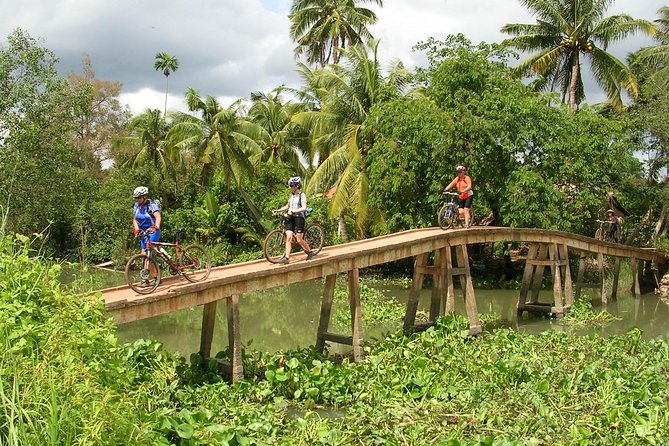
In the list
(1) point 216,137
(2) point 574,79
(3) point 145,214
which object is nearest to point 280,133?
(1) point 216,137

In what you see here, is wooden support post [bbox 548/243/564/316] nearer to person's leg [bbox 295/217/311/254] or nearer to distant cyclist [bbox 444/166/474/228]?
distant cyclist [bbox 444/166/474/228]

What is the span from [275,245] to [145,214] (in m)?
2.78

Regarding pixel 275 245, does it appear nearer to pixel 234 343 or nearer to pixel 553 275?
pixel 234 343

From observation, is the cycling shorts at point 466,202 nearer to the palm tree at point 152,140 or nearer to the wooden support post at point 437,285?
the wooden support post at point 437,285

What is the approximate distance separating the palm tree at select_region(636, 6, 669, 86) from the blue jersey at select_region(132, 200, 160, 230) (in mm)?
19809

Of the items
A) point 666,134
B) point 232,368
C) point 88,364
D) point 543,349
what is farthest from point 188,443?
point 666,134

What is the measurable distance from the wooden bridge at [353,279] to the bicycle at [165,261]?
0.18 meters

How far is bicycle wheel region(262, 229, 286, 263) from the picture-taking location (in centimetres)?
1103

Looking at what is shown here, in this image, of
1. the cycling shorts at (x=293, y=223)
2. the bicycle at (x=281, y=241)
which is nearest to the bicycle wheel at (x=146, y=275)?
the bicycle at (x=281, y=241)

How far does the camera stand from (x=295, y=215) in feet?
35.4

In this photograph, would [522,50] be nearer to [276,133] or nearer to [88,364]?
[276,133]

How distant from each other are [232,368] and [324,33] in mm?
26180

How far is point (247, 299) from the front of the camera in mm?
22703

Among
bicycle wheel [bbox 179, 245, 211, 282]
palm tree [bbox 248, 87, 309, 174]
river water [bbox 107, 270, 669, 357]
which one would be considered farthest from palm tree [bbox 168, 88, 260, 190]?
bicycle wheel [bbox 179, 245, 211, 282]
